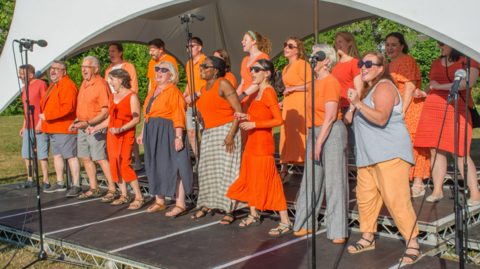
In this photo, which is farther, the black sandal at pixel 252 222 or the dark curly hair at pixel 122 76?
the dark curly hair at pixel 122 76

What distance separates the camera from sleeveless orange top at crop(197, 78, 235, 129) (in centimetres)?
525

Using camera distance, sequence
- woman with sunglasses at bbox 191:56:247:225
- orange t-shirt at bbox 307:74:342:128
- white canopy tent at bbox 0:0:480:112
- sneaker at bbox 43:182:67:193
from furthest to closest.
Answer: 1. sneaker at bbox 43:182:67:193
2. woman with sunglasses at bbox 191:56:247:225
3. orange t-shirt at bbox 307:74:342:128
4. white canopy tent at bbox 0:0:480:112

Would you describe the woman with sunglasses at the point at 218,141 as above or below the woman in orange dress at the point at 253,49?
below

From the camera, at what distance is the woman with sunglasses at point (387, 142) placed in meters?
3.83

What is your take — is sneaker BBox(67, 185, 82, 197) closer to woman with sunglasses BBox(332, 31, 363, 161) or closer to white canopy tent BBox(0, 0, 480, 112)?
white canopy tent BBox(0, 0, 480, 112)

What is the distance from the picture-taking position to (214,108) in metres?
5.31

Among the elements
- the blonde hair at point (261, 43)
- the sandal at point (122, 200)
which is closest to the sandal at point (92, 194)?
the sandal at point (122, 200)

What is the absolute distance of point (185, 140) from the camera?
570cm

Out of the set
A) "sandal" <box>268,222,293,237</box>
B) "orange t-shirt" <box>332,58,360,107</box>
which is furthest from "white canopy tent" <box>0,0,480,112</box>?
"sandal" <box>268,222,293,237</box>

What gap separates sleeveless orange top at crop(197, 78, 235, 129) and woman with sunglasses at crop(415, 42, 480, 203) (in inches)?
82.8

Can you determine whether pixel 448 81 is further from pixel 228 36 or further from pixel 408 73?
pixel 228 36

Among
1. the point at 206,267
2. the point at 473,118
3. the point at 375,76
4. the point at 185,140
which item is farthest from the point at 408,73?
the point at 206,267

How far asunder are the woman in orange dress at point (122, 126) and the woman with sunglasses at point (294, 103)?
186 centimetres

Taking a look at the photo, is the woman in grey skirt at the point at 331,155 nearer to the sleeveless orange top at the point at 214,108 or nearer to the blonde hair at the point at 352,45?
the sleeveless orange top at the point at 214,108
